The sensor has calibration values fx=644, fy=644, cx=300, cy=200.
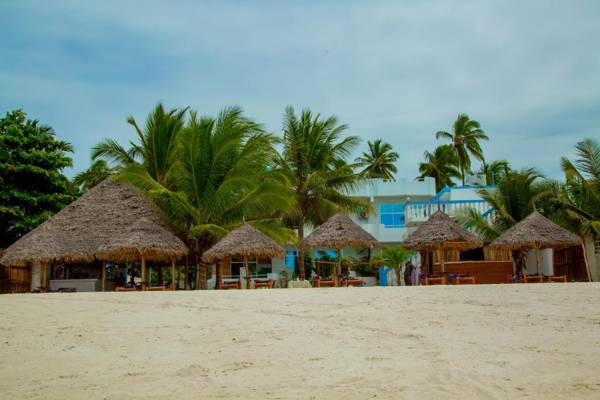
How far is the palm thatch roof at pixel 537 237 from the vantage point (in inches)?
611

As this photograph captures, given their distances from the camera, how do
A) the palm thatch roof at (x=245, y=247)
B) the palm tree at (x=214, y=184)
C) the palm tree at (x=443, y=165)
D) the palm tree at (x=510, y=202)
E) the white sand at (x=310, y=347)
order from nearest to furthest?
1. the white sand at (x=310, y=347)
2. the palm thatch roof at (x=245, y=247)
3. the palm tree at (x=214, y=184)
4. the palm tree at (x=510, y=202)
5. the palm tree at (x=443, y=165)

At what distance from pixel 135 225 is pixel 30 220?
651 centimetres

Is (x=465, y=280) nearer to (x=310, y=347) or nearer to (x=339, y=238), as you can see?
(x=339, y=238)

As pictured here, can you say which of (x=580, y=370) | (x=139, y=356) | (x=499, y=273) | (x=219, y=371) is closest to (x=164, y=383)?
(x=219, y=371)

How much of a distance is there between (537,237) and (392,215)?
13.1m

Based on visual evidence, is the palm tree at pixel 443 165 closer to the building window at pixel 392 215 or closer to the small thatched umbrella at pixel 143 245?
the building window at pixel 392 215

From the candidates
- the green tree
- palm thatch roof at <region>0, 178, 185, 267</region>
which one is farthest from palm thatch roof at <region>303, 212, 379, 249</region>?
the green tree

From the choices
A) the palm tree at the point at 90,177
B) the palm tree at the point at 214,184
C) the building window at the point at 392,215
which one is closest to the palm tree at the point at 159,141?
the palm tree at the point at 214,184

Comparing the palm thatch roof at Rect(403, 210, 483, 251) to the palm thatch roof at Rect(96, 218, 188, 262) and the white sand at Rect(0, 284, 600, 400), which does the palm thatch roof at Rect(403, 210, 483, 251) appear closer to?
the white sand at Rect(0, 284, 600, 400)

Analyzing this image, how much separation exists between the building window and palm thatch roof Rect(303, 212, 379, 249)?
11571 millimetres

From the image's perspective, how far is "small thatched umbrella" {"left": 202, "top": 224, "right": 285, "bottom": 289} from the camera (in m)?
16.0

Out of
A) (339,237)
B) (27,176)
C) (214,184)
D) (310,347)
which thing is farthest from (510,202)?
(27,176)

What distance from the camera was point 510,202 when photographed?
64.5ft

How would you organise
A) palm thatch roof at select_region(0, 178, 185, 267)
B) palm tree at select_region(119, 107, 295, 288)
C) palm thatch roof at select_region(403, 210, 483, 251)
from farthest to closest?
palm tree at select_region(119, 107, 295, 288), palm thatch roof at select_region(0, 178, 185, 267), palm thatch roof at select_region(403, 210, 483, 251)
